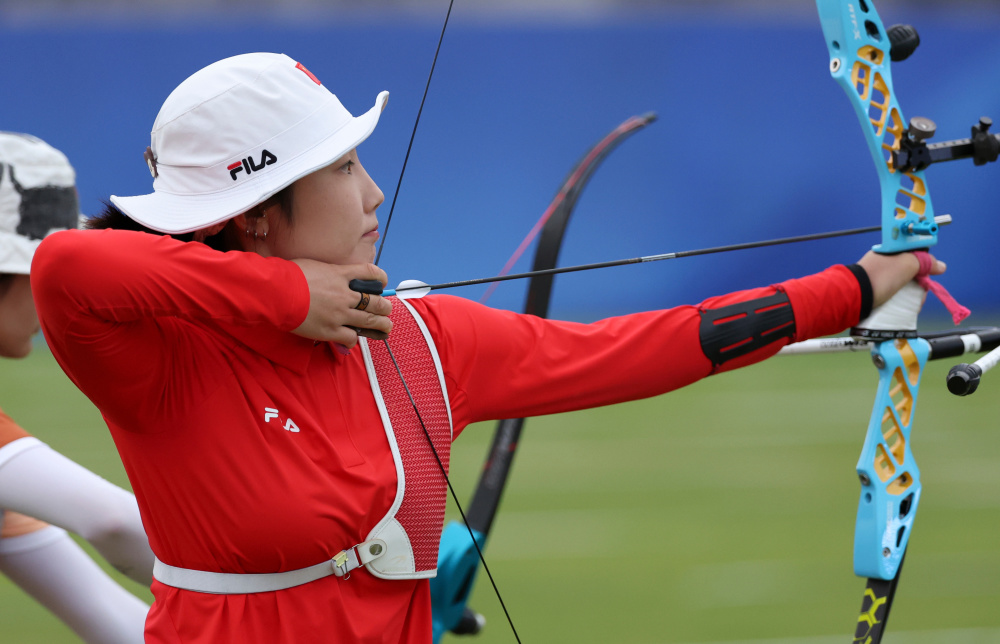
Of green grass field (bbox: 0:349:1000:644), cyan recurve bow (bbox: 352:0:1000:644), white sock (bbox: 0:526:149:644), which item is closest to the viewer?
cyan recurve bow (bbox: 352:0:1000:644)

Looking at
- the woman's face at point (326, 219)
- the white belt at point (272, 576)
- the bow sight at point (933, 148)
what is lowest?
the white belt at point (272, 576)

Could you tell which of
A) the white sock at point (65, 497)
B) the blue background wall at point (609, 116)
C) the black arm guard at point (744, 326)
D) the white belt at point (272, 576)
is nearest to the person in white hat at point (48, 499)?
the white sock at point (65, 497)

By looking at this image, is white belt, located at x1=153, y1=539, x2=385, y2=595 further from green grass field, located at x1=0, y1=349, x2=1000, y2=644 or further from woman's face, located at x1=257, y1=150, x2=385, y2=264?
green grass field, located at x1=0, y1=349, x2=1000, y2=644

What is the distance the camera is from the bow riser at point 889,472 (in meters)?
1.79

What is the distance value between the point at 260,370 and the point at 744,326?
0.68 m

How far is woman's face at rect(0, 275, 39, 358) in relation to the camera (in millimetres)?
2189

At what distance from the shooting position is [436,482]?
1.41 m

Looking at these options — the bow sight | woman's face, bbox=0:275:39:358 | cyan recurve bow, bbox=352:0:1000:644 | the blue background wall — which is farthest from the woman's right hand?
the blue background wall

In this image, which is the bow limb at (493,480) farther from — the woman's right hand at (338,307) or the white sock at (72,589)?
the woman's right hand at (338,307)

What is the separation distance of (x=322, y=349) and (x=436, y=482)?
0.22 meters

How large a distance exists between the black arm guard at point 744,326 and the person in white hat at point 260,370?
398 mm

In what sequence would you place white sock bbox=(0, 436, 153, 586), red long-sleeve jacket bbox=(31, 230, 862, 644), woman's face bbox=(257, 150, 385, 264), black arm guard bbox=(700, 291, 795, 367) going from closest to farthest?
1. red long-sleeve jacket bbox=(31, 230, 862, 644)
2. woman's face bbox=(257, 150, 385, 264)
3. black arm guard bbox=(700, 291, 795, 367)
4. white sock bbox=(0, 436, 153, 586)

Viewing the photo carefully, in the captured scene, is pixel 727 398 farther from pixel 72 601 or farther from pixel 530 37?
pixel 72 601

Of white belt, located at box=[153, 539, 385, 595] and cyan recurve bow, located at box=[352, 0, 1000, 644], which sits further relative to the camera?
cyan recurve bow, located at box=[352, 0, 1000, 644]
